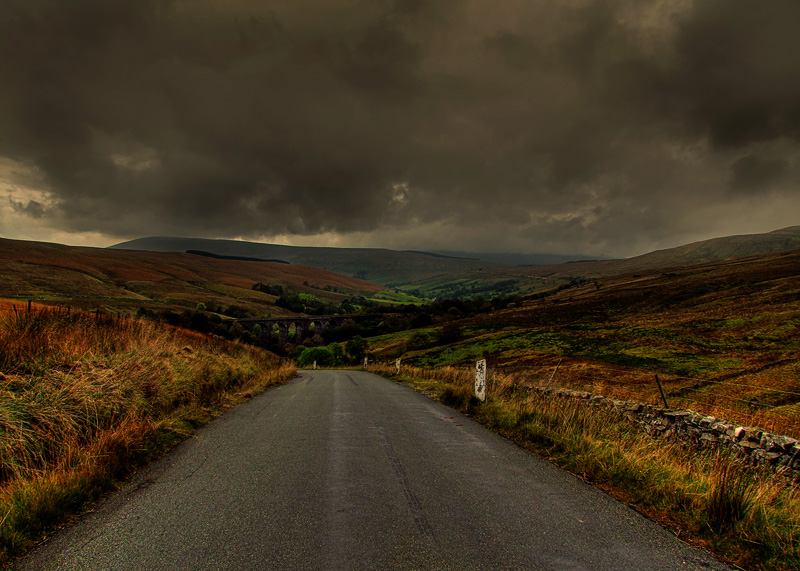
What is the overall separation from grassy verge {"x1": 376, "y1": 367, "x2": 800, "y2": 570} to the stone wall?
30 cm

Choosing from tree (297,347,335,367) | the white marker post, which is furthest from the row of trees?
the white marker post

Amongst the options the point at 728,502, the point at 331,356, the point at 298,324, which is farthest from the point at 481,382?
the point at 298,324

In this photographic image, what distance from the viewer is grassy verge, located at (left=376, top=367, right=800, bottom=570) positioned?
4.20 meters

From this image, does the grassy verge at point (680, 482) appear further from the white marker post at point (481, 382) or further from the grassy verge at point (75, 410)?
the grassy verge at point (75, 410)

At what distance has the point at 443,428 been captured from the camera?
A: 953 centimetres

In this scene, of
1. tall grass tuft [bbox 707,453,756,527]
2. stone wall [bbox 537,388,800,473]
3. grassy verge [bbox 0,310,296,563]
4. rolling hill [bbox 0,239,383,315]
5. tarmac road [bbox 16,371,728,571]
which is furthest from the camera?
rolling hill [bbox 0,239,383,315]

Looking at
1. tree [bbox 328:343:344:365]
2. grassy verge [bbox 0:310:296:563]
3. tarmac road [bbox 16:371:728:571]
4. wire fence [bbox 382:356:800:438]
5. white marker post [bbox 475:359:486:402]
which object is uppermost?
grassy verge [bbox 0:310:296:563]

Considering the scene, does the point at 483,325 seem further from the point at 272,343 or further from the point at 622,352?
the point at 272,343

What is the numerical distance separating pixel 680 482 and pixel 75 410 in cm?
957

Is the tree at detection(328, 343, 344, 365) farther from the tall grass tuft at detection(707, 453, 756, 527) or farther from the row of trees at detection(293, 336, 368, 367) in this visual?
the tall grass tuft at detection(707, 453, 756, 527)

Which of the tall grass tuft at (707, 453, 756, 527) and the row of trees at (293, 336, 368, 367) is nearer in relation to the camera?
the tall grass tuft at (707, 453, 756, 527)

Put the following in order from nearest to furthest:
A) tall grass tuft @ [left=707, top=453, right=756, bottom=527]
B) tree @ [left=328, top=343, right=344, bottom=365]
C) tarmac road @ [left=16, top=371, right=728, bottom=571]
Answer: tarmac road @ [left=16, top=371, right=728, bottom=571] < tall grass tuft @ [left=707, top=453, right=756, bottom=527] < tree @ [left=328, top=343, right=344, bottom=365]

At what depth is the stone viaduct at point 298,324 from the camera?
5218 inches

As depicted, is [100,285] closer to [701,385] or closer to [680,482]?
[701,385]
